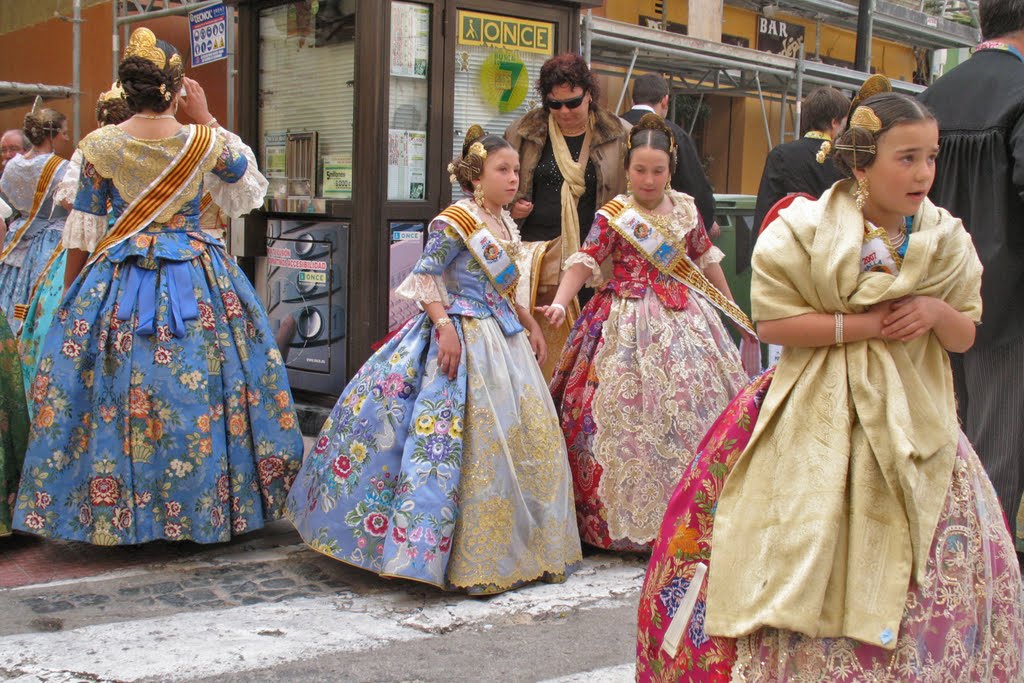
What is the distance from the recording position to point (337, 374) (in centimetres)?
712

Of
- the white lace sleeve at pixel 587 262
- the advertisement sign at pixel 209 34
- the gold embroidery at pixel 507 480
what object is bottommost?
the gold embroidery at pixel 507 480

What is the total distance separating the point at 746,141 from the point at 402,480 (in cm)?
1270

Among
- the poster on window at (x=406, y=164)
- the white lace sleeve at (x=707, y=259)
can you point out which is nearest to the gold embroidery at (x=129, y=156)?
the poster on window at (x=406, y=164)

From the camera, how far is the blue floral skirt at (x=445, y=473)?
4.30 m

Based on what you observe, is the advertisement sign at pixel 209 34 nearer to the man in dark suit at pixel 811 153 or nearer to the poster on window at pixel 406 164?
the poster on window at pixel 406 164

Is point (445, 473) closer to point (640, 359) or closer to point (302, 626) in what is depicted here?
point (302, 626)

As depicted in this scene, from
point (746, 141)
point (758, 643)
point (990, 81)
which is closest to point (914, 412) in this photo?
point (758, 643)

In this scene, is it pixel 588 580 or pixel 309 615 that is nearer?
pixel 309 615

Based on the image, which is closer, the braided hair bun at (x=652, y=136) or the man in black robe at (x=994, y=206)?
the man in black robe at (x=994, y=206)

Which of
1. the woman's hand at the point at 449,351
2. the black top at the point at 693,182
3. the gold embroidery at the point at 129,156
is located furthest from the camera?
the black top at the point at 693,182

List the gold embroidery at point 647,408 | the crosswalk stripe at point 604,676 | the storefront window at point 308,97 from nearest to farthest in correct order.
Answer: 1. the crosswalk stripe at point 604,676
2. the gold embroidery at point 647,408
3. the storefront window at point 308,97

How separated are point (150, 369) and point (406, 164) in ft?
Answer: 8.90

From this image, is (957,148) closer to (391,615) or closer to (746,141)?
(391,615)

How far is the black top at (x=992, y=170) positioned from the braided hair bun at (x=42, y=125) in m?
5.83
